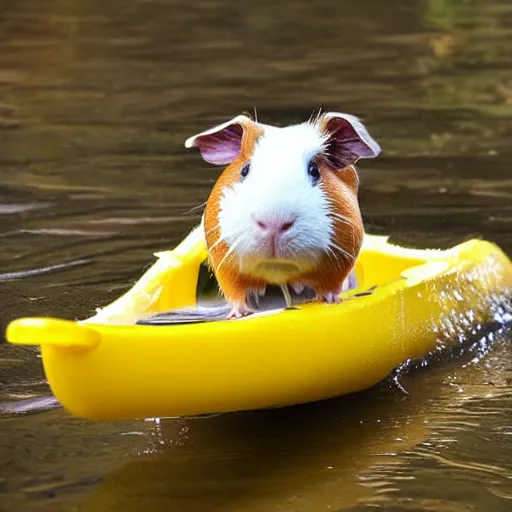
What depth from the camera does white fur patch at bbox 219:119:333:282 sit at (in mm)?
3732

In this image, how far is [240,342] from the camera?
12.6ft

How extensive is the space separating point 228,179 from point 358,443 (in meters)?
0.88

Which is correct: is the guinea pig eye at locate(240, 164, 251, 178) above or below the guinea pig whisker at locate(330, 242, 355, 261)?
above

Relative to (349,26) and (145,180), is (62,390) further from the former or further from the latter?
(349,26)

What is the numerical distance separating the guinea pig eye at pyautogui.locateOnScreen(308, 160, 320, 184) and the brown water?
0.78 m

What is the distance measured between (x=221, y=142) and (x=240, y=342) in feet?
2.30

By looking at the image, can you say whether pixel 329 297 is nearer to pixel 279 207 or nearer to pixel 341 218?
pixel 341 218

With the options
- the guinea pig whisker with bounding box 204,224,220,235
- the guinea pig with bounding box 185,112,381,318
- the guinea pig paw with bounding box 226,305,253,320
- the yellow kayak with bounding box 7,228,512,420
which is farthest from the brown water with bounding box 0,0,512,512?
the guinea pig whisker with bounding box 204,224,220,235

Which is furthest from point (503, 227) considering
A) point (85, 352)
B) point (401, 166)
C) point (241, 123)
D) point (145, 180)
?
point (85, 352)

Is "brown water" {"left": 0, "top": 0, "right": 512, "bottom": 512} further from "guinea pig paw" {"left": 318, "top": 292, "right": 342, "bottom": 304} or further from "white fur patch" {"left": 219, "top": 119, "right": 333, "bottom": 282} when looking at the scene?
"white fur patch" {"left": 219, "top": 119, "right": 333, "bottom": 282}

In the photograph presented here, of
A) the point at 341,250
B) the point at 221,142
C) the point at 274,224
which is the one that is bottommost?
the point at 341,250

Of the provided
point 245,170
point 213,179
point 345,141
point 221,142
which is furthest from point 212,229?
point 213,179

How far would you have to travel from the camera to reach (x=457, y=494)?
3584 millimetres

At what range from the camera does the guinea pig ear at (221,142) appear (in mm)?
4129
